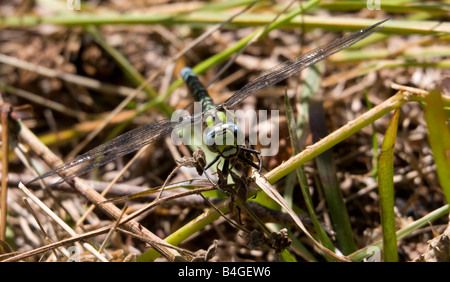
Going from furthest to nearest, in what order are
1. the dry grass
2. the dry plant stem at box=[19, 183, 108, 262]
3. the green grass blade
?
the dry grass < the dry plant stem at box=[19, 183, 108, 262] < the green grass blade

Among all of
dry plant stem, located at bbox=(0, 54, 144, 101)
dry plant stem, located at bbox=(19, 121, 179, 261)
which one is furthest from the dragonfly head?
dry plant stem, located at bbox=(0, 54, 144, 101)

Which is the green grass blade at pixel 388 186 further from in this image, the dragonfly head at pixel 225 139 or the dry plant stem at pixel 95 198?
the dry plant stem at pixel 95 198

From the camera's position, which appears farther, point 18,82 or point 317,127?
point 18,82

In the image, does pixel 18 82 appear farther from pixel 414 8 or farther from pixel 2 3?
pixel 414 8

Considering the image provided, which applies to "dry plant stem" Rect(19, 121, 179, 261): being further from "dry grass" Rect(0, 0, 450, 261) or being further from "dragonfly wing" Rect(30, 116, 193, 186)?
"dragonfly wing" Rect(30, 116, 193, 186)

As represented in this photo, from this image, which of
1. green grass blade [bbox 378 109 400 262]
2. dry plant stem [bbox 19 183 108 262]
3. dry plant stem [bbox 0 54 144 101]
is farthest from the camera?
dry plant stem [bbox 0 54 144 101]

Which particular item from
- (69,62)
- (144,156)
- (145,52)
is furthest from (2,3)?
(144,156)

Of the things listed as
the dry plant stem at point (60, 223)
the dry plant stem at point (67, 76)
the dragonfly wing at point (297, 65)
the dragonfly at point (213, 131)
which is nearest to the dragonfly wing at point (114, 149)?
the dragonfly at point (213, 131)
